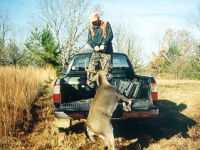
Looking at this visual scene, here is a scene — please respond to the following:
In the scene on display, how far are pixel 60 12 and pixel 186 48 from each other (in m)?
23.3

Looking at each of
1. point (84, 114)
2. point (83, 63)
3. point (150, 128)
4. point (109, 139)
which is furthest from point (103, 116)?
point (83, 63)

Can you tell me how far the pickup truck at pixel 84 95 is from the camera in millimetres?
4328

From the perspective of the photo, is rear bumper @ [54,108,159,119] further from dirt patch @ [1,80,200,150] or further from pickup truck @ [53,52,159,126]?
dirt patch @ [1,80,200,150]

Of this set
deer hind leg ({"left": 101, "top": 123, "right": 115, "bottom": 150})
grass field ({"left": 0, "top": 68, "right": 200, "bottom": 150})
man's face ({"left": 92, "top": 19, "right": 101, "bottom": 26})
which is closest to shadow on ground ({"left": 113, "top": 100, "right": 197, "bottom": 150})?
grass field ({"left": 0, "top": 68, "right": 200, "bottom": 150})

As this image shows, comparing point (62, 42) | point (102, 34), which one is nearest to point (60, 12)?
point (62, 42)

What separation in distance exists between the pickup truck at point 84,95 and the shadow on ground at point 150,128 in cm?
71

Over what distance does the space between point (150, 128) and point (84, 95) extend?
5.99ft

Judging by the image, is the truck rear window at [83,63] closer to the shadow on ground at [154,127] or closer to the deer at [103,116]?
the shadow on ground at [154,127]

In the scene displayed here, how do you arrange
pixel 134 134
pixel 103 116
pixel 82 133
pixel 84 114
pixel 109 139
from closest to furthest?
pixel 109 139, pixel 103 116, pixel 84 114, pixel 134 134, pixel 82 133

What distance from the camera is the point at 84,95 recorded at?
5617 mm

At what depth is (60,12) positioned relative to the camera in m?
38.8

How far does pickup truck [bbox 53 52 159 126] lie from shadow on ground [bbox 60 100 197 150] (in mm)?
708

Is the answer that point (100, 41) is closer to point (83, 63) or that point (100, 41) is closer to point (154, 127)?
point (83, 63)

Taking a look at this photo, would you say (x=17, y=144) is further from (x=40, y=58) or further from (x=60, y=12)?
(x=60, y=12)
